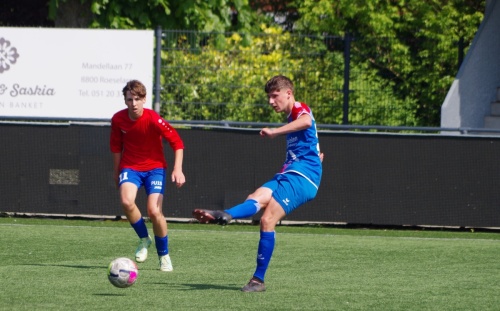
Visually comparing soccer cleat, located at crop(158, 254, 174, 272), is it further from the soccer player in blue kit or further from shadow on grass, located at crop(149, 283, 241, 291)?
the soccer player in blue kit

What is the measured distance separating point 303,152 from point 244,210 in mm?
888

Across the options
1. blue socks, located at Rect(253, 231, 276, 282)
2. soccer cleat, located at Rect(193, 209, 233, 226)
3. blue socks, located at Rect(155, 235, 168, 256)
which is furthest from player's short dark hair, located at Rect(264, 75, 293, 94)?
blue socks, located at Rect(155, 235, 168, 256)

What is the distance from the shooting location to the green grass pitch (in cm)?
880

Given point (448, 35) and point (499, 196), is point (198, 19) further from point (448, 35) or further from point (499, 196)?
point (499, 196)

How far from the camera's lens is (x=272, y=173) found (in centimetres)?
1630

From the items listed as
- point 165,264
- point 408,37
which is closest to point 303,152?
point 165,264

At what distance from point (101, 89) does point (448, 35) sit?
8163mm

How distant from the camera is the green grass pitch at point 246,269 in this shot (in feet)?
28.9

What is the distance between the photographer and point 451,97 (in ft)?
61.6

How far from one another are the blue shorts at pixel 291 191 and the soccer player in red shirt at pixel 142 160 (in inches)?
64.0

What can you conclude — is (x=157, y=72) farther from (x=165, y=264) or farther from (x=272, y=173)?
(x=165, y=264)

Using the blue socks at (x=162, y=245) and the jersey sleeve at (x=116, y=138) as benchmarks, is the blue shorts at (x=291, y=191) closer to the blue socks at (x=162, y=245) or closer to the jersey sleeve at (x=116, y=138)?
the blue socks at (x=162, y=245)

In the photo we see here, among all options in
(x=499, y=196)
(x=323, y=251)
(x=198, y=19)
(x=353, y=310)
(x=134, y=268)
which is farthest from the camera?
(x=198, y=19)

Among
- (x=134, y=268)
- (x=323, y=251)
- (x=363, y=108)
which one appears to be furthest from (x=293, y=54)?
(x=134, y=268)
